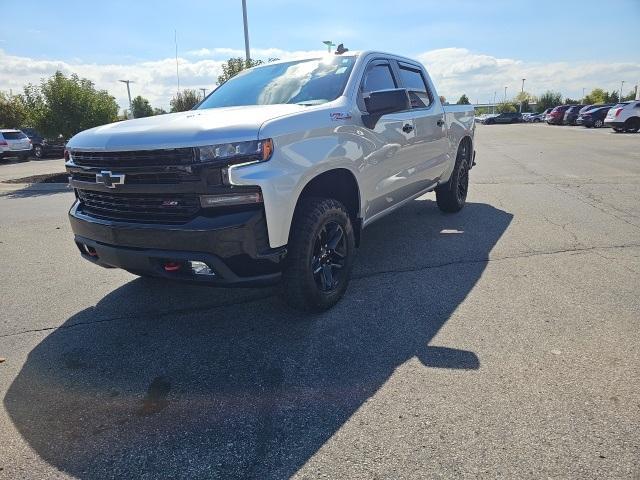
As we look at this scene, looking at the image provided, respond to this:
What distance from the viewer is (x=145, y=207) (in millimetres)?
3035

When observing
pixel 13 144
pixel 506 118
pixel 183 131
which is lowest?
pixel 506 118

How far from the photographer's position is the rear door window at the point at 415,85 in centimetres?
512

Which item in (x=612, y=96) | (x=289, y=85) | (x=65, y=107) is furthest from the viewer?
(x=612, y=96)

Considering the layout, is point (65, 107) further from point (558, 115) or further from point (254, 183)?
point (558, 115)

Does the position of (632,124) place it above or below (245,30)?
below

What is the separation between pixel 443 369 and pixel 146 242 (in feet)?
6.49

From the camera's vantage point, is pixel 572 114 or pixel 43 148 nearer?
pixel 43 148

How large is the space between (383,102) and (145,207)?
1.91 meters

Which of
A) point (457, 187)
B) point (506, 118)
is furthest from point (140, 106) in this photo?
point (457, 187)

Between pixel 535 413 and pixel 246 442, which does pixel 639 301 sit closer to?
pixel 535 413

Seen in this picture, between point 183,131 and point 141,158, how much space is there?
12.7 inches

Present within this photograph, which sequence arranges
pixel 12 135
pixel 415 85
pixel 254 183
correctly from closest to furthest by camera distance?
pixel 254 183 < pixel 415 85 < pixel 12 135

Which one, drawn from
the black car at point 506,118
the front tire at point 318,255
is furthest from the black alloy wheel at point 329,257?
the black car at point 506,118

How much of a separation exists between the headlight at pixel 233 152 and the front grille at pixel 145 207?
27 cm
